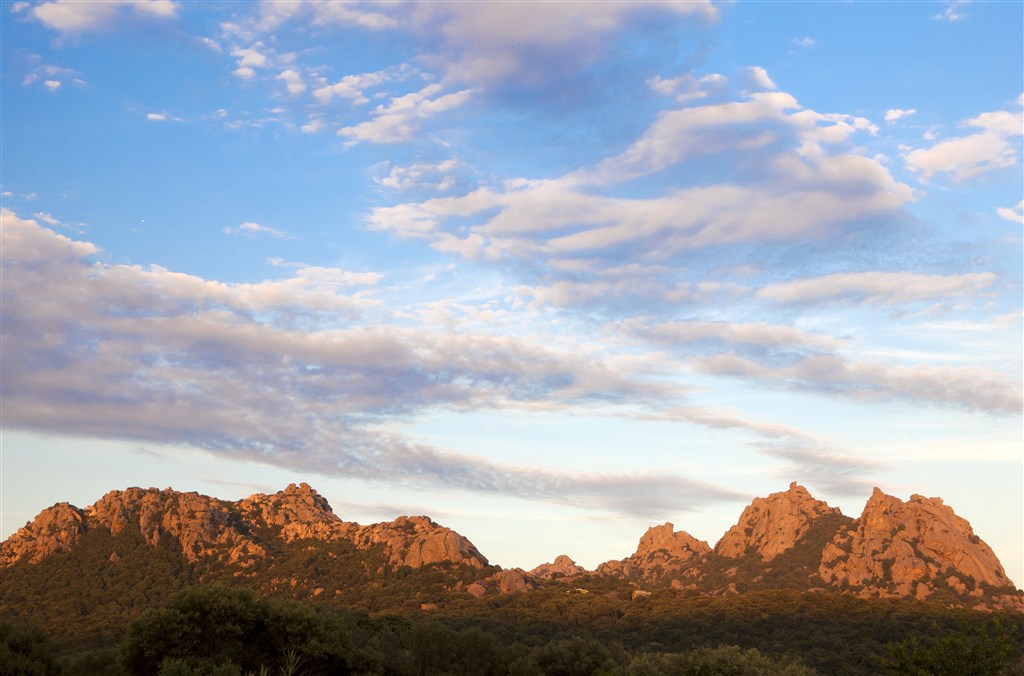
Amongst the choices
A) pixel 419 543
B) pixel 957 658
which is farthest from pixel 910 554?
pixel 957 658

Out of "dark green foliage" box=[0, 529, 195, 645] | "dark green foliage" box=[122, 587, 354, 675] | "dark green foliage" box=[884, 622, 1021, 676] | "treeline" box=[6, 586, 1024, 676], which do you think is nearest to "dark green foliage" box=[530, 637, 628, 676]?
"treeline" box=[6, 586, 1024, 676]

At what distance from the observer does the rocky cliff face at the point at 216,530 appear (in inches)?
5758

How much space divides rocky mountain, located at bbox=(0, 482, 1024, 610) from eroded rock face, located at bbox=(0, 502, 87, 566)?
0.90 ft

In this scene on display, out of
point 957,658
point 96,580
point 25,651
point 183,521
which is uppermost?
point 183,521

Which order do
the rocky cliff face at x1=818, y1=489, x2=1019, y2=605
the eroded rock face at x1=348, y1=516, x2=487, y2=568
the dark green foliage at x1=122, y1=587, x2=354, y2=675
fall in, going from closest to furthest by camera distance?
1. the dark green foliage at x1=122, y1=587, x2=354, y2=675
2. the eroded rock face at x1=348, y1=516, x2=487, y2=568
3. the rocky cliff face at x1=818, y1=489, x2=1019, y2=605

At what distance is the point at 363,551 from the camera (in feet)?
500

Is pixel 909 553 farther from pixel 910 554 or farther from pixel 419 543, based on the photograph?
pixel 419 543

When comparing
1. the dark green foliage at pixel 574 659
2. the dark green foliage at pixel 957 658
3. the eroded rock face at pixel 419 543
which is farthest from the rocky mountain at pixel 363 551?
the dark green foliage at pixel 957 658

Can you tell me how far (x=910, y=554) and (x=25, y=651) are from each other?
6173 inches

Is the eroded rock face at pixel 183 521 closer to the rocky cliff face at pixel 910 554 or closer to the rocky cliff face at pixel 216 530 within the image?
the rocky cliff face at pixel 216 530

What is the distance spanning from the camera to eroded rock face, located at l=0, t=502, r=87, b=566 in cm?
14362

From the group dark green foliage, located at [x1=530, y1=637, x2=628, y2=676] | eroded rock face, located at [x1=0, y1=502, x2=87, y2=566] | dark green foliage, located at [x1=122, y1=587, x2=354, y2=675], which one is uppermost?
eroded rock face, located at [x1=0, y1=502, x2=87, y2=566]

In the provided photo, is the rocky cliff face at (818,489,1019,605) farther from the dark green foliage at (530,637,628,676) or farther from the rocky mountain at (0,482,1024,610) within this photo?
the dark green foliage at (530,637,628,676)

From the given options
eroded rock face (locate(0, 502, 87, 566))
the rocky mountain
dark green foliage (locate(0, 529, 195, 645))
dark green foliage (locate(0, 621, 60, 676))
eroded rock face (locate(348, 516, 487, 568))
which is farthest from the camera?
eroded rock face (locate(348, 516, 487, 568))
